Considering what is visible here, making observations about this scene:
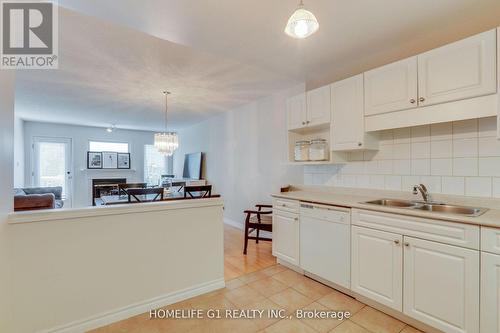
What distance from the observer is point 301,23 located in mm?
1317

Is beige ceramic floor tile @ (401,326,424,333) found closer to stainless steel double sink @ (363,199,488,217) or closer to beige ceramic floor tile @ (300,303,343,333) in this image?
beige ceramic floor tile @ (300,303,343,333)

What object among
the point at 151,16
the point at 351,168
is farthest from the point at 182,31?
the point at 351,168

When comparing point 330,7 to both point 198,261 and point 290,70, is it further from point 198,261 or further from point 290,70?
point 198,261

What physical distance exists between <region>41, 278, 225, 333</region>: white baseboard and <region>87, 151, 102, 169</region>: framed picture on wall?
6.06 meters

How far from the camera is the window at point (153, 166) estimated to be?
7543mm

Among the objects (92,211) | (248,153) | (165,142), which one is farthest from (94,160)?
(92,211)

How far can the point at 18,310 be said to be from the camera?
1489mm

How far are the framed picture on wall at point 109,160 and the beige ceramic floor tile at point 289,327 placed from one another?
6842mm

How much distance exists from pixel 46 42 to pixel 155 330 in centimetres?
267

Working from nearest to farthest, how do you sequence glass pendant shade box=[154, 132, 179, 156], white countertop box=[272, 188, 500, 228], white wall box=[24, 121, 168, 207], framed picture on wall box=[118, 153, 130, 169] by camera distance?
white countertop box=[272, 188, 500, 228]
glass pendant shade box=[154, 132, 179, 156]
white wall box=[24, 121, 168, 207]
framed picture on wall box=[118, 153, 130, 169]

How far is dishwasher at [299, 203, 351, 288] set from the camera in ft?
6.93

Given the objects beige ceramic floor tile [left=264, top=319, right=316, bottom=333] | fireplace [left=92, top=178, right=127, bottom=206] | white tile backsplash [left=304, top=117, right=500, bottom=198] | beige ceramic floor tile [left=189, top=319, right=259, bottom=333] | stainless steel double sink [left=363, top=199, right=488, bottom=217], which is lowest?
beige ceramic floor tile [left=189, top=319, right=259, bottom=333]

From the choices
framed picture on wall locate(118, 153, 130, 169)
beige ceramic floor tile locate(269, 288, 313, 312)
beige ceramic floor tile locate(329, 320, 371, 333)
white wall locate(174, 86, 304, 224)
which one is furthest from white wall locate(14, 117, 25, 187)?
beige ceramic floor tile locate(329, 320, 371, 333)

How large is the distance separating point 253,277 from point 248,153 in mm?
2351
